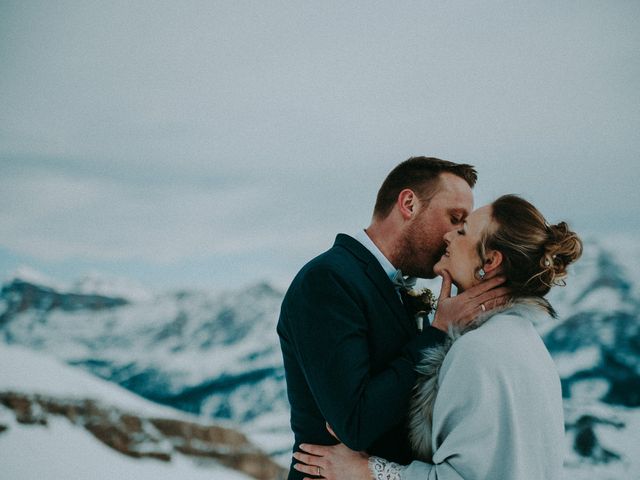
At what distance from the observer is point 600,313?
48.0 metres

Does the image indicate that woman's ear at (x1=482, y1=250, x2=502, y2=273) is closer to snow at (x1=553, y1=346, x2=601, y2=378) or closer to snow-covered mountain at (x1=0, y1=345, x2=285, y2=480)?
snow-covered mountain at (x1=0, y1=345, x2=285, y2=480)

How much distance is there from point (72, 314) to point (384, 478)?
146934mm

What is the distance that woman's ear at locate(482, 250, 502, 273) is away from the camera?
200cm

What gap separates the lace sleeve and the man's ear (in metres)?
1.03

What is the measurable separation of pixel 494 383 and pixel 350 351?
19.6 inches

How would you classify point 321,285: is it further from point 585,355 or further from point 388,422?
point 585,355

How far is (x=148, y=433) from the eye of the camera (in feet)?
25.4

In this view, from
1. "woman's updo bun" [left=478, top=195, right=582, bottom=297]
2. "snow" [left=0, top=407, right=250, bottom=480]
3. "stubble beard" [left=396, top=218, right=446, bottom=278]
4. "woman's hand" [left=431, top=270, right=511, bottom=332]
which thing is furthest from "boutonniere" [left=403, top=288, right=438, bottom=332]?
"snow" [left=0, top=407, right=250, bottom=480]

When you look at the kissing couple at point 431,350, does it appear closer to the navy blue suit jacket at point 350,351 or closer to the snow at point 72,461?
the navy blue suit jacket at point 350,351

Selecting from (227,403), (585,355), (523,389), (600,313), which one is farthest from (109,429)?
(227,403)

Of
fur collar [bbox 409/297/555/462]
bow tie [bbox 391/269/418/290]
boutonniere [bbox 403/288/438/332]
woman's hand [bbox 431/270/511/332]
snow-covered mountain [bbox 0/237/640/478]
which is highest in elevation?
snow-covered mountain [bbox 0/237/640/478]

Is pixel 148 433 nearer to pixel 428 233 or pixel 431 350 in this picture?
pixel 428 233

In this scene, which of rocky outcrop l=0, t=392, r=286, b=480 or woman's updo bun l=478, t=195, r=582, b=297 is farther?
rocky outcrop l=0, t=392, r=286, b=480

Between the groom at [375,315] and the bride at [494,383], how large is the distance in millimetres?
77
